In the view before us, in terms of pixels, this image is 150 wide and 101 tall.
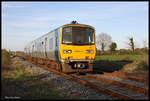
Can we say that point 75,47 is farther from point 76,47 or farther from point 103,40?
point 103,40

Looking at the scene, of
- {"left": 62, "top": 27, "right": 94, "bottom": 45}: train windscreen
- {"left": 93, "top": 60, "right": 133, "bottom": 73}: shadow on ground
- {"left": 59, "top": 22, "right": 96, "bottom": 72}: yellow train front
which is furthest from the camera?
{"left": 93, "top": 60, "right": 133, "bottom": 73}: shadow on ground

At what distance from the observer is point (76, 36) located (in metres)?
10.6

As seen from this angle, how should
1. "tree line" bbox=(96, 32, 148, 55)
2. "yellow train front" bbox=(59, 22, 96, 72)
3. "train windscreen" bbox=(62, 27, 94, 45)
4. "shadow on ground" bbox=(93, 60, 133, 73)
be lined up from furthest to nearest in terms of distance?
"tree line" bbox=(96, 32, 148, 55)
"shadow on ground" bbox=(93, 60, 133, 73)
"train windscreen" bbox=(62, 27, 94, 45)
"yellow train front" bbox=(59, 22, 96, 72)

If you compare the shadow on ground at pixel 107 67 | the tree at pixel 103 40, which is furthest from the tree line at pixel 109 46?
the shadow on ground at pixel 107 67

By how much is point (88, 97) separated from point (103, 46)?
42751 millimetres

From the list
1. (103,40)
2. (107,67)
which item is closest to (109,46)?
(103,40)

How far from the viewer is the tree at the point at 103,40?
4899cm

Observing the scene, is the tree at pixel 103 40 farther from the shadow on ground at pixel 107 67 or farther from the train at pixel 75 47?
the train at pixel 75 47

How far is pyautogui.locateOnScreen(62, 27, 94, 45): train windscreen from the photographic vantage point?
10.6m

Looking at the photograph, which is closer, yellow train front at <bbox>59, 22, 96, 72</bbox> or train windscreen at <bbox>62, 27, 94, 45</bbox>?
yellow train front at <bbox>59, 22, 96, 72</bbox>

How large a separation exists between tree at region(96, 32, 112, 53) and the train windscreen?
36.9 meters

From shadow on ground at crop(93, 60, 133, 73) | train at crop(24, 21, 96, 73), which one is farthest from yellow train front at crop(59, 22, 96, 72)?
shadow on ground at crop(93, 60, 133, 73)

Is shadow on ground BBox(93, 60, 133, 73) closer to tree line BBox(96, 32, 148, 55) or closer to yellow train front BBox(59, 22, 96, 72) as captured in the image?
yellow train front BBox(59, 22, 96, 72)

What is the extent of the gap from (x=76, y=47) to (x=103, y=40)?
42.1 meters
